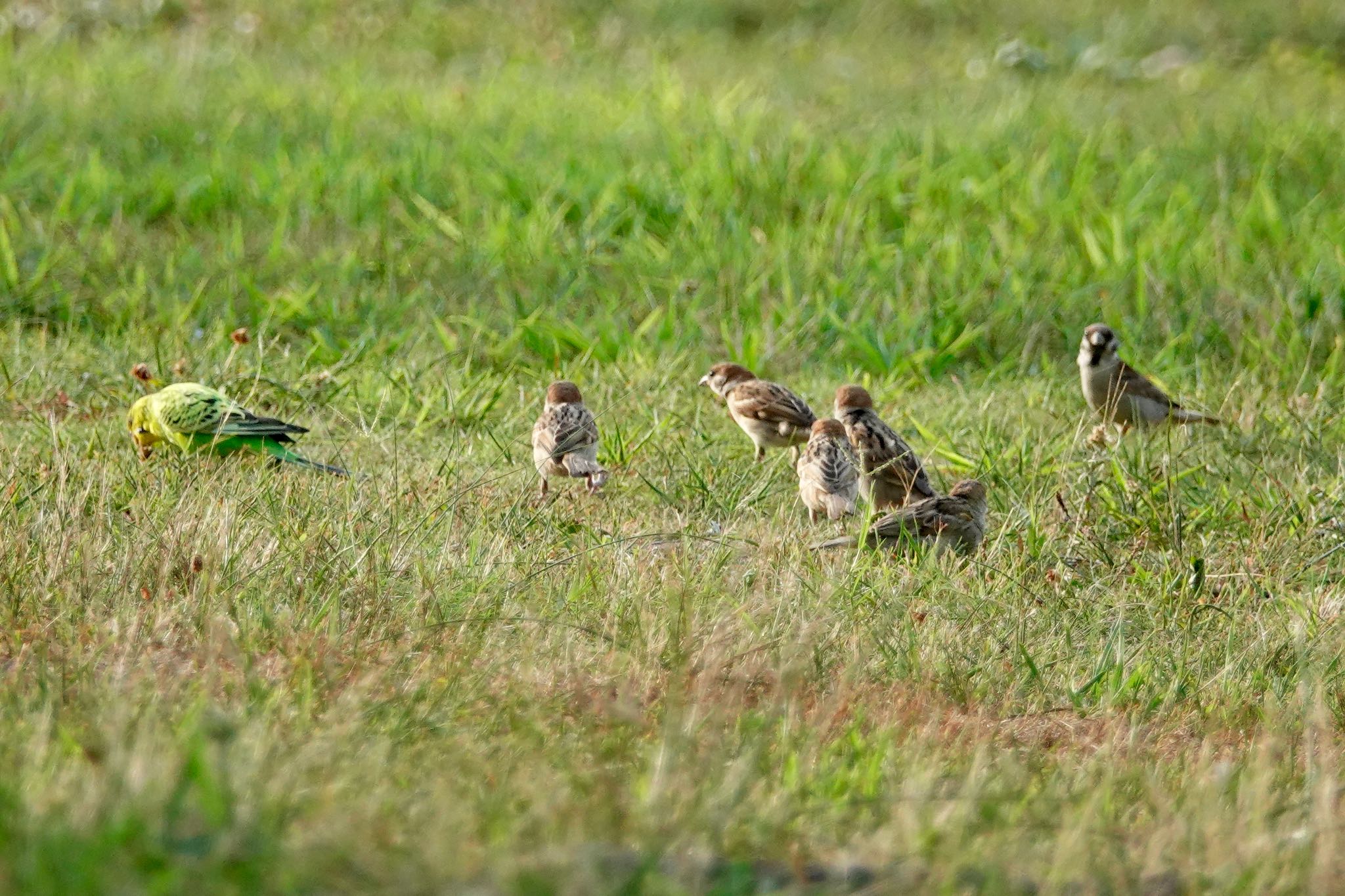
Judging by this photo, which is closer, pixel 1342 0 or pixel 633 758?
pixel 633 758

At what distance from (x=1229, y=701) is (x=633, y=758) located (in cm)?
204

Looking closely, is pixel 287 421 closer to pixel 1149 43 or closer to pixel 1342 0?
pixel 1149 43

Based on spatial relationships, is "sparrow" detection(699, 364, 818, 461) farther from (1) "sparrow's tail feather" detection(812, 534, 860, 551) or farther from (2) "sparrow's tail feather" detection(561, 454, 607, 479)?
(1) "sparrow's tail feather" detection(812, 534, 860, 551)

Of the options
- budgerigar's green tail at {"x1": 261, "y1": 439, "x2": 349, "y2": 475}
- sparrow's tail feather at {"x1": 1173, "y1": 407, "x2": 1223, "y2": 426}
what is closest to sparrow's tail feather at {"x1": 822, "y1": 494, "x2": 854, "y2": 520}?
budgerigar's green tail at {"x1": 261, "y1": 439, "x2": 349, "y2": 475}

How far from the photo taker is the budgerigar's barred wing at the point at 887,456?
610 cm

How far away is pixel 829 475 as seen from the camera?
5.99 m

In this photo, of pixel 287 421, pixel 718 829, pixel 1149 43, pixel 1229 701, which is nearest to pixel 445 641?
pixel 718 829

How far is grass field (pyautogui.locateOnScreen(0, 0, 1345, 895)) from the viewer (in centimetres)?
306

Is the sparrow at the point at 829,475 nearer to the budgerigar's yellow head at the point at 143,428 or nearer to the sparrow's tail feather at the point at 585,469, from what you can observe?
the sparrow's tail feather at the point at 585,469

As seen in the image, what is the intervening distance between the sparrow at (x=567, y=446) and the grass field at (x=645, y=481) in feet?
0.37

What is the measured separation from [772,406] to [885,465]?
2.70 feet

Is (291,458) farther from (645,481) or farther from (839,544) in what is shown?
(839,544)

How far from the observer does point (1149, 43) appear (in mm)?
15953

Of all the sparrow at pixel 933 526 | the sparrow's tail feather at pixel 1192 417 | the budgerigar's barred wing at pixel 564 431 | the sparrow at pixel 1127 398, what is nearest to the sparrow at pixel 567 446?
the budgerigar's barred wing at pixel 564 431
